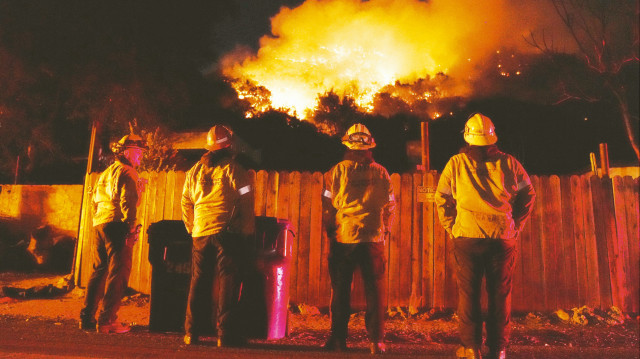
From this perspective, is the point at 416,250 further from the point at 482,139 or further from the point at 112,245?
the point at 112,245

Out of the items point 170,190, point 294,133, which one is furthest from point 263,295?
point 294,133

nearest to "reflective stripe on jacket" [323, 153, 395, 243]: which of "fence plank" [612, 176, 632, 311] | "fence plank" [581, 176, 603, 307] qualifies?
"fence plank" [581, 176, 603, 307]

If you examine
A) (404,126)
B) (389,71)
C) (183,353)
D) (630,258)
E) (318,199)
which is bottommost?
(183,353)

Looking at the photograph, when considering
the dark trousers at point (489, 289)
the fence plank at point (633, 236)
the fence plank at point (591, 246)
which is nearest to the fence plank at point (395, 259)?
the dark trousers at point (489, 289)

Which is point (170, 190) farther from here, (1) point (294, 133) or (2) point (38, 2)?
(1) point (294, 133)

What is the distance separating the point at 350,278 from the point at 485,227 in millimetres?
1362

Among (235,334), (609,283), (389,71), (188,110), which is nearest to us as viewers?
(235,334)

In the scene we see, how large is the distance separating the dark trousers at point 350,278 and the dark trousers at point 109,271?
2.43 m

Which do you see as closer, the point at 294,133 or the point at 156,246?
the point at 156,246

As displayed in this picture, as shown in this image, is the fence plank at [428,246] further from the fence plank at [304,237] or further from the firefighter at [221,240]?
the firefighter at [221,240]

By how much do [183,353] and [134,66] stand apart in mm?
9623

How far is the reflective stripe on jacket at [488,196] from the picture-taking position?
149 inches

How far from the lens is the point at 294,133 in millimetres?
19594

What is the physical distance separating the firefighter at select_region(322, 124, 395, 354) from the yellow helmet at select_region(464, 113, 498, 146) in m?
0.91
